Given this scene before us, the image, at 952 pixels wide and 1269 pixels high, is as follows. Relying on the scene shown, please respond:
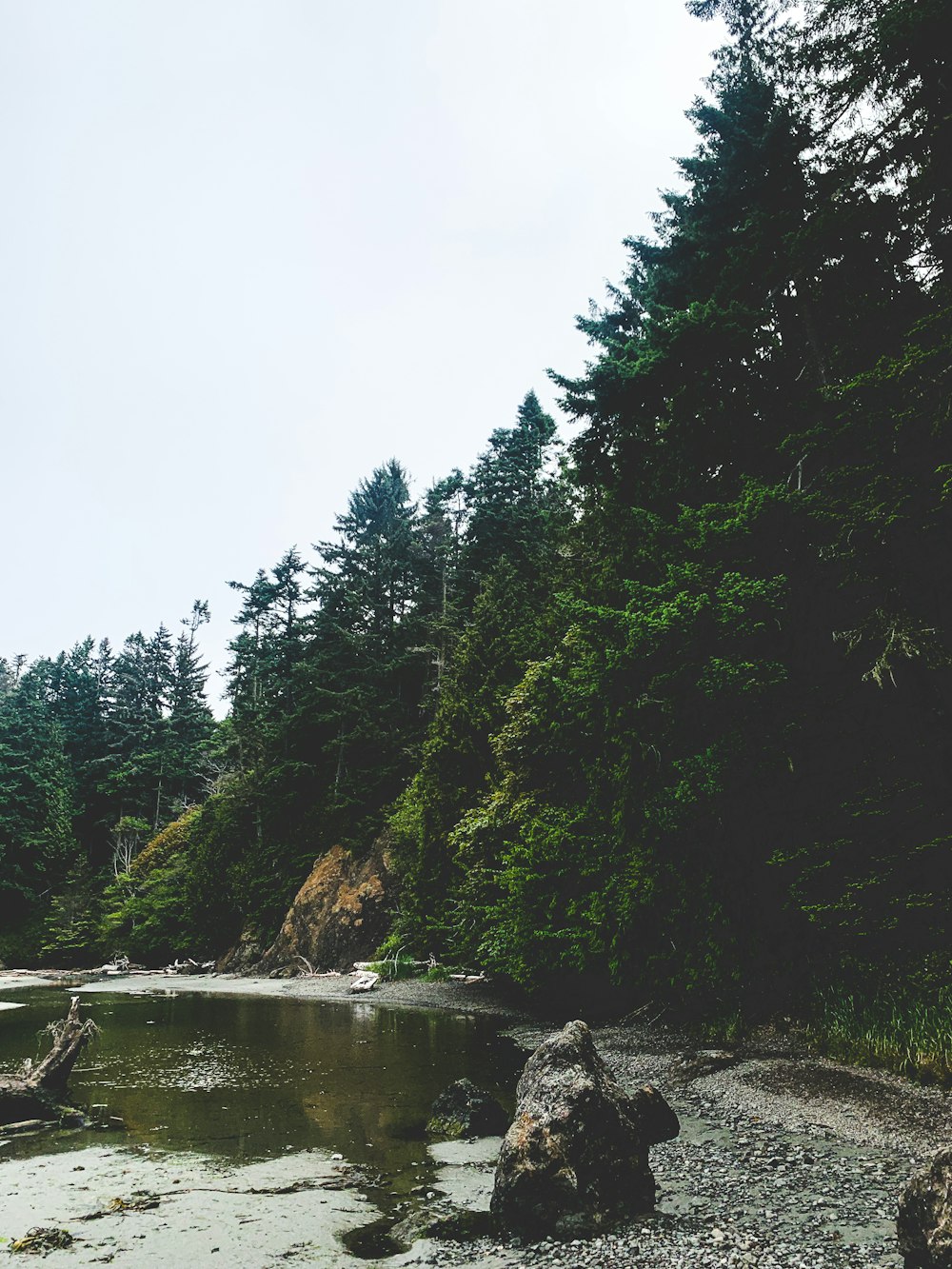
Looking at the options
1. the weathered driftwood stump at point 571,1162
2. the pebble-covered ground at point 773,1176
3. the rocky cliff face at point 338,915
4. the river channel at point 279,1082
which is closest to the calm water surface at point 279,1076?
the river channel at point 279,1082

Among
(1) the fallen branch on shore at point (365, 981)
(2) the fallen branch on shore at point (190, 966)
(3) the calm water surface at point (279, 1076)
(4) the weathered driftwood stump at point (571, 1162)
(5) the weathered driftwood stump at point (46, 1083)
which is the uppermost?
(4) the weathered driftwood stump at point (571, 1162)

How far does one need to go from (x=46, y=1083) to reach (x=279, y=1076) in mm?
3724

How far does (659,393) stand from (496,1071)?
48.2 ft

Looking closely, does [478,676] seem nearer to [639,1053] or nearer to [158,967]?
[639,1053]

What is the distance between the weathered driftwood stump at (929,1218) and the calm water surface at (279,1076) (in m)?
4.72

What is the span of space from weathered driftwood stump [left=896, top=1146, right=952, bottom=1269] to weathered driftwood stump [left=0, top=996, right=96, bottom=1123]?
1013cm

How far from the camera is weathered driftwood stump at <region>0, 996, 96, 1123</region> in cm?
959

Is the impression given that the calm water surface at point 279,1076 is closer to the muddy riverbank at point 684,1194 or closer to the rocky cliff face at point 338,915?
the muddy riverbank at point 684,1194

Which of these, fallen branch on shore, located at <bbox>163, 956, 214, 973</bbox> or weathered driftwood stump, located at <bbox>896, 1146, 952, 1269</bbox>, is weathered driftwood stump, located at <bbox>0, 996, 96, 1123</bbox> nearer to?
weathered driftwood stump, located at <bbox>896, 1146, 952, 1269</bbox>

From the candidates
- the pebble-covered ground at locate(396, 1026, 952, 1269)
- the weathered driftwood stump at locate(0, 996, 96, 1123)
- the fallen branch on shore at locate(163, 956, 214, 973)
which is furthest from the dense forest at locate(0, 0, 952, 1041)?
the fallen branch on shore at locate(163, 956, 214, 973)

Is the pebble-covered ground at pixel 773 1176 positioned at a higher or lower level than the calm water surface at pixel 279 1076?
higher

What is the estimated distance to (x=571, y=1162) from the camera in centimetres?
613

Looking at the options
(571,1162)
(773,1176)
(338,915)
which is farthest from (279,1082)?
Answer: (338,915)

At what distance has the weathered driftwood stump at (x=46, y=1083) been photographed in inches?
377
